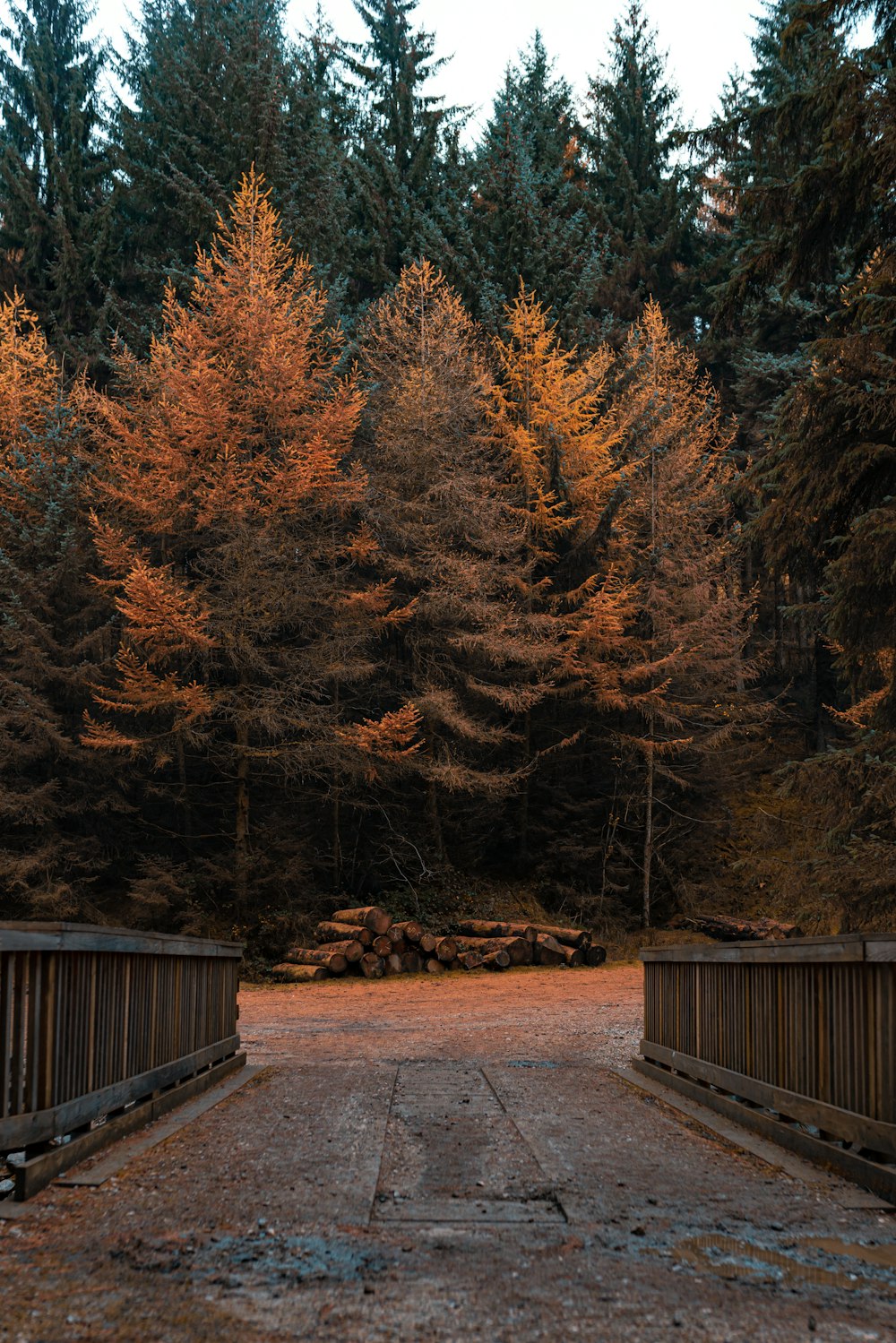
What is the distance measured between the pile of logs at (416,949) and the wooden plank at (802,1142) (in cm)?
1182

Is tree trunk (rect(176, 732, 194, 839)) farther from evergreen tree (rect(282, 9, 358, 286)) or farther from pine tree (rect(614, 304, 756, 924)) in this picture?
evergreen tree (rect(282, 9, 358, 286))

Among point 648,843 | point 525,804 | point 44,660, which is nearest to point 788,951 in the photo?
point 44,660

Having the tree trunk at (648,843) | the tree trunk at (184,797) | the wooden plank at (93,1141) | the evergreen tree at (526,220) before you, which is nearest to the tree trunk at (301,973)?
the tree trunk at (184,797)

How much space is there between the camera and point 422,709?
2222 centimetres

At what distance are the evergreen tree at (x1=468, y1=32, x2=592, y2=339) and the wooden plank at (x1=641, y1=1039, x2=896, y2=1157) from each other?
24.9 m

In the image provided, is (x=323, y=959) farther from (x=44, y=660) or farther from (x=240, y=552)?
(x=44, y=660)

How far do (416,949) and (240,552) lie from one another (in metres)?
A: 8.05

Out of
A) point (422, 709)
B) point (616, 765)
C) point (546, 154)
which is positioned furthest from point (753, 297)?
point (546, 154)

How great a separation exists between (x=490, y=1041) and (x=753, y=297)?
26.0ft

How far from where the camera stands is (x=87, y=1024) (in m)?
5.61

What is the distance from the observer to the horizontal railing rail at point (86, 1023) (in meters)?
4.80

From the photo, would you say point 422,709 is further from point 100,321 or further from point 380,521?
point 100,321

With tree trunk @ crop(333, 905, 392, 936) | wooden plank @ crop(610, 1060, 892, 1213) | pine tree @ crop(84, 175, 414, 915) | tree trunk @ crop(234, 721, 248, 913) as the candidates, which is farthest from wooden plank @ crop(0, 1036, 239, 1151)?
tree trunk @ crop(234, 721, 248, 913)

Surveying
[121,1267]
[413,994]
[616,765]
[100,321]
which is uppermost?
[100,321]
